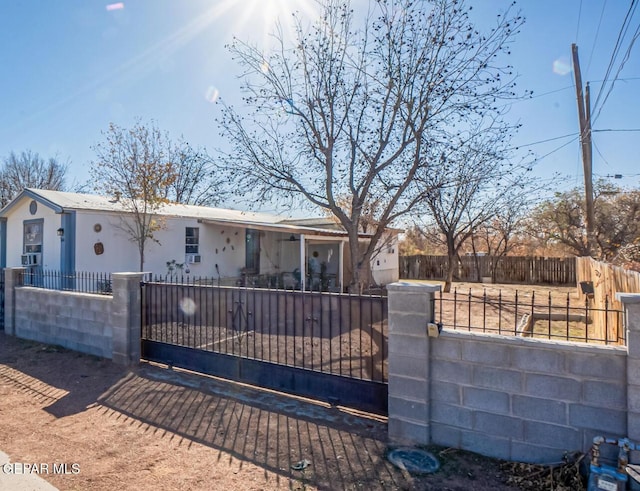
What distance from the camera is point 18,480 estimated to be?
9.89 ft

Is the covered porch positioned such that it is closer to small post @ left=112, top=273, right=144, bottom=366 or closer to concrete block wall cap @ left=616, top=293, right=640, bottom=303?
small post @ left=112, top=273, right=144, bottom=366

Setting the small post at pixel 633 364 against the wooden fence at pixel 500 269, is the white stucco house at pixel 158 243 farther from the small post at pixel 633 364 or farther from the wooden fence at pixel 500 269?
the small post at pixel 633 364

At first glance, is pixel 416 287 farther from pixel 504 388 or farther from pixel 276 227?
pixel 276 227


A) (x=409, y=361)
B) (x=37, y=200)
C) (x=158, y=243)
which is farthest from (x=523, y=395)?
(x=37, y=200)

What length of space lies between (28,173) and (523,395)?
1381 inches

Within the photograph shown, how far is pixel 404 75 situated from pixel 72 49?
800cm

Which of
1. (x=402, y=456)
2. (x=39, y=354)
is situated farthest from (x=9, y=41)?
(x=402, y=456)

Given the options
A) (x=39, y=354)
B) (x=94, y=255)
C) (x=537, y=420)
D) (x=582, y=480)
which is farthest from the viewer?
(x=94, y=255)

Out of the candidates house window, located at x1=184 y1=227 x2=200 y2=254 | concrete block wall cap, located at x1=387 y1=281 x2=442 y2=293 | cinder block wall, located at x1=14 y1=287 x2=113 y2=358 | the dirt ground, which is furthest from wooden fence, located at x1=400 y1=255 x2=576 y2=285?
concrete block wall cap, located at x1=387 y1=281 x2=442 y2=293

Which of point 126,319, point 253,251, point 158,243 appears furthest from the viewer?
point 253,251

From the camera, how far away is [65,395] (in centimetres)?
491

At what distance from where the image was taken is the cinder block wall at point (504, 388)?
9.33 ft

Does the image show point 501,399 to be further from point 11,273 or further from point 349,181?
point 11,273

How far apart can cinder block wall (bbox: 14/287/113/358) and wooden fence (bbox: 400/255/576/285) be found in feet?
52.7
